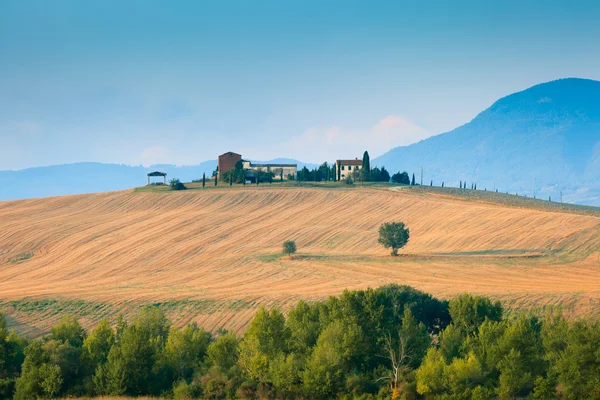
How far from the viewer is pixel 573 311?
68750 mm

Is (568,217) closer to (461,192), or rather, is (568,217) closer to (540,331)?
(461,192)

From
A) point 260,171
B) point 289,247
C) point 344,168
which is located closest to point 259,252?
point 289,247

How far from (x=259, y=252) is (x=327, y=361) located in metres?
62.2

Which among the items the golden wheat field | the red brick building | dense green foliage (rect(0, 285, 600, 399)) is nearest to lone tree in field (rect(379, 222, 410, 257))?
the golden wheat field

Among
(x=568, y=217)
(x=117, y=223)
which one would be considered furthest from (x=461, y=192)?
(x=117, y=223)

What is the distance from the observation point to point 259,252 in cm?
10850

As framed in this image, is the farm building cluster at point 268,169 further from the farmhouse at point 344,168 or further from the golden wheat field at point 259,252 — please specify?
the golden wheat field at point 259,252

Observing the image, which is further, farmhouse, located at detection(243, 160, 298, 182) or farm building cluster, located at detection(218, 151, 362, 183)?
farmhouse, located at detection(243, 160, 298, 182)

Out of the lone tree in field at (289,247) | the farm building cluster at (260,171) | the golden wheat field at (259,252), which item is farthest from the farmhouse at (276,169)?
the lone tree in field at (289,247)

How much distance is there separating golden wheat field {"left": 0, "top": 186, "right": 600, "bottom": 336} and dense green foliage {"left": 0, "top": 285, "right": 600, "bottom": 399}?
788 inches

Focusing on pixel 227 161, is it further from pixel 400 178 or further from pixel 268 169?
pixel 400 178

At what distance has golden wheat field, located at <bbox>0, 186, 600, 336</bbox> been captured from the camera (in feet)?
257

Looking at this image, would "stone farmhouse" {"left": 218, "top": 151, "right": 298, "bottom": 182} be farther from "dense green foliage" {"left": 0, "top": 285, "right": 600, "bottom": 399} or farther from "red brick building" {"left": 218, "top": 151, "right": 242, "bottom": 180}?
"dense green foliage" {"left": 0, "top": 285, "right": 600, "bottom": 399}

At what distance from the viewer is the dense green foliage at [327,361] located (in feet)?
147
